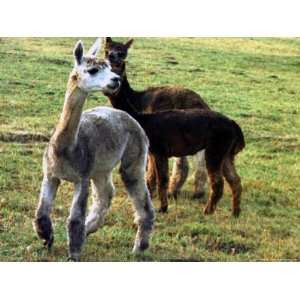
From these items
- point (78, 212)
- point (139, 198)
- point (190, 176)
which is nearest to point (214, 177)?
point (190, 176)

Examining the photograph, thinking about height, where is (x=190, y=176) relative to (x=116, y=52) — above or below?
below

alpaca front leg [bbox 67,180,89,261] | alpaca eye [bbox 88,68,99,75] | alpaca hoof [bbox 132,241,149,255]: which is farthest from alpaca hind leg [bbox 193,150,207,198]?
alpaca eye [bbox 88,68,99,75]

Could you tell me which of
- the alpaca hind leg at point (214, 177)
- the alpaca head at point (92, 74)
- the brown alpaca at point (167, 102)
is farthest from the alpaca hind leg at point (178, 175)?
the alpaca head at point (92, 74)

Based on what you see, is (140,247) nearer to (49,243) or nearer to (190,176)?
(49,243)

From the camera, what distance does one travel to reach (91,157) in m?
5.64

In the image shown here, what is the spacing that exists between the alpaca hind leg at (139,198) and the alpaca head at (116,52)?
945 millimetres

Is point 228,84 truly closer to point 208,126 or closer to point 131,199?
point 208,126

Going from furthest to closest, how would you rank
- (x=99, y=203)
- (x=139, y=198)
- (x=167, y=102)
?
(x=167, y=102)
(x=99, y=203)
(x=139, y=198)

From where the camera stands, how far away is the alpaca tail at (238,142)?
6309 mm

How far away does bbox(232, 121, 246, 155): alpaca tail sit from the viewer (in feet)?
20.7

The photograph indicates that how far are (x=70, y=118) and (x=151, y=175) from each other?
114 centimetres

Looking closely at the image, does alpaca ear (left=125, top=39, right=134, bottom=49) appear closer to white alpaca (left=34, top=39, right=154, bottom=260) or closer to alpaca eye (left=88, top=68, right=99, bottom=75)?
white alpaca (left=34, top=39, right=154, bottom=260)

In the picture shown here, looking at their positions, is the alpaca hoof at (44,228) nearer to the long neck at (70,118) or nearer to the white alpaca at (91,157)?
the white alpaca at (91,157)
